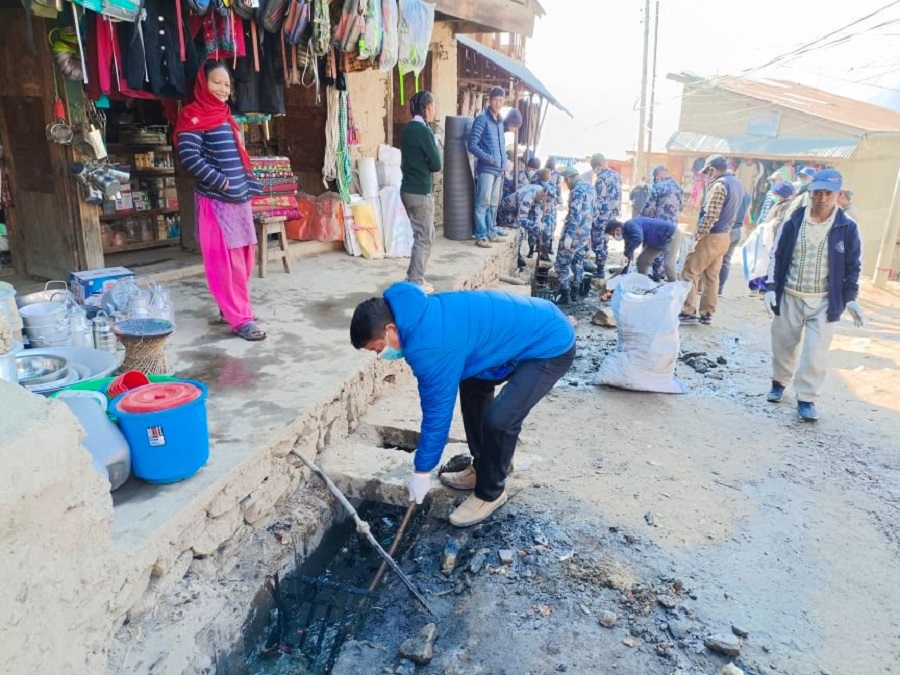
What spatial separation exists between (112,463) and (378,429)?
202cm

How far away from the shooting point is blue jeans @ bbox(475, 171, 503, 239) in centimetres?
831

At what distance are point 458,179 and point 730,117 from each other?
13.5 m

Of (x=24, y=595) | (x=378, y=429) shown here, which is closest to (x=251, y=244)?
(x=378, y=429)

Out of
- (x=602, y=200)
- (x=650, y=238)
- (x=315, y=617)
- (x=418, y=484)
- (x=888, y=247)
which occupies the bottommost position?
(x=315, y=617)

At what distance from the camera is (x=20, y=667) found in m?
1.51

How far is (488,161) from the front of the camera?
807cm

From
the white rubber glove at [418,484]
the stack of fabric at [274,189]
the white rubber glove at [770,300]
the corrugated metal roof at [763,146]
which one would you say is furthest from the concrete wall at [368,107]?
the corrugated metal roof at [763,146]

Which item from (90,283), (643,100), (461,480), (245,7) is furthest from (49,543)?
(643,100)

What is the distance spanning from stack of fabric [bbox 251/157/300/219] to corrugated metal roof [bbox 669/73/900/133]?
14.5 m

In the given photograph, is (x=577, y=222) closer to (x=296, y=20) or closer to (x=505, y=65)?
(x=296, y=20)

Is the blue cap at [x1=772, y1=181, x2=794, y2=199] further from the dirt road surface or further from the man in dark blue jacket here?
the dirt road surface

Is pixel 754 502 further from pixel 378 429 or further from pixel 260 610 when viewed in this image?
pixel 260 610

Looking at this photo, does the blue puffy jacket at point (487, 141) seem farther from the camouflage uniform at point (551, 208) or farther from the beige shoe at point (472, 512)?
the beige shoe at point (472, 512)

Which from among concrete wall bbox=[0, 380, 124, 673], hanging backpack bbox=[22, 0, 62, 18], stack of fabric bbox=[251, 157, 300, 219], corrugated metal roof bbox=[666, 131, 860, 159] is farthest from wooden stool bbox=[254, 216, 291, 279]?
corrugated metal roof bbox=[666, 131, 860, 159]
